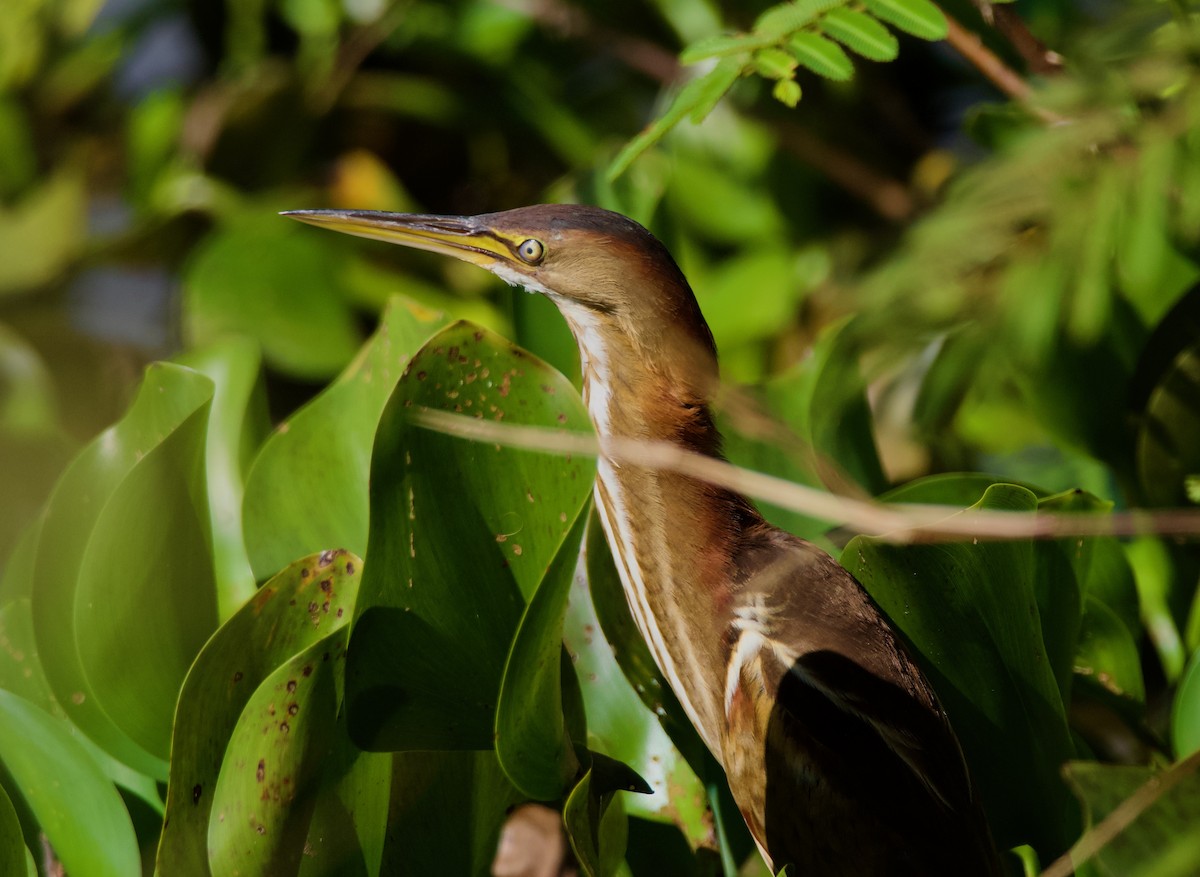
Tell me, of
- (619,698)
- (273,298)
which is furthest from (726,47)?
(273,298)

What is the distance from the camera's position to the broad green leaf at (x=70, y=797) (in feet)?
3.04

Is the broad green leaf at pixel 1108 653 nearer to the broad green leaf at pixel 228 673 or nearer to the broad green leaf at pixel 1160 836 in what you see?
the broad green leaf at pixel 1160 836

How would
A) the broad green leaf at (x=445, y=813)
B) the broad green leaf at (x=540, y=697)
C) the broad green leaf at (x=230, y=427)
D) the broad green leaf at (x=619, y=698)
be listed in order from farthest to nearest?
1. the broad green leaf at (x=230, y=427)
2. the broad green leaf at (x=619, y=698)
3. the broad green leaf at (x=445, y=813)
4. the broad green leaf at (x=540, y=697)

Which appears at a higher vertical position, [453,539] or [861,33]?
[861,33]

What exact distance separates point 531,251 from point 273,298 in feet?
4.08

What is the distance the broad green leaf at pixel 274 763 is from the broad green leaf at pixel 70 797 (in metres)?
0.09

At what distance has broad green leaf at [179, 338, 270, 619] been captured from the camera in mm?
1167

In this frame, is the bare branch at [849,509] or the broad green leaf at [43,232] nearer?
the bare branch at [849,509]

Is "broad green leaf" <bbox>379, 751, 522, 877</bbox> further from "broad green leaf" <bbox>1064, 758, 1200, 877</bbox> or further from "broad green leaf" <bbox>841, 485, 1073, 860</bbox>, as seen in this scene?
"broad green leaf" <bbox>1064, 758, 1200, 877</bbox>

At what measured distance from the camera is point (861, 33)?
0.99 m

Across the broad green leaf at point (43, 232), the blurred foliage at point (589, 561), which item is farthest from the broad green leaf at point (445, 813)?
the broad green leaf at point (43, 232)

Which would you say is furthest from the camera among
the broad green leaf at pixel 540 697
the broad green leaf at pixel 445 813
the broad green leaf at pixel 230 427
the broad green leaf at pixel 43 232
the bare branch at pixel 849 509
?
the broad green leaf at pixel 43 232

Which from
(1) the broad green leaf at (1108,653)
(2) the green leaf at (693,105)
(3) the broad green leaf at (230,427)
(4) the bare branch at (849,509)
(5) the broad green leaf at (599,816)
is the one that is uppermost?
(2) the green leaf at (693,105)

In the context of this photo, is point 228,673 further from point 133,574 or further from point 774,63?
point 774,63
